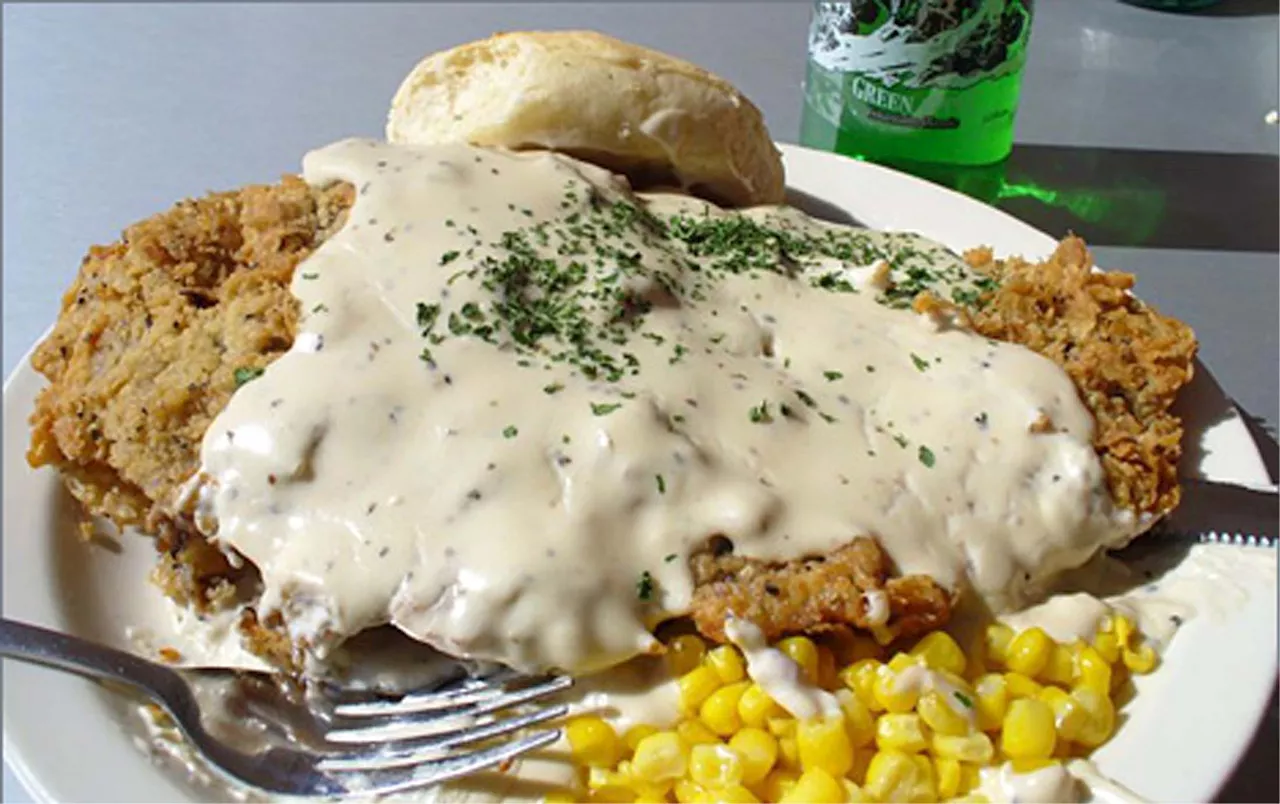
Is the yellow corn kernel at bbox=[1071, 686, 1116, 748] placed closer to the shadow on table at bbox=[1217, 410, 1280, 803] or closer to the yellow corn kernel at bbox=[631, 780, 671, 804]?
the shadow on table at bbox=[1217, 410, 1280, 803]

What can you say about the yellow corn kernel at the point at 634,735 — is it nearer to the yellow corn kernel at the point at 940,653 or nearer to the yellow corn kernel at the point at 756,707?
the yellow corn kernel at the point at 756,707

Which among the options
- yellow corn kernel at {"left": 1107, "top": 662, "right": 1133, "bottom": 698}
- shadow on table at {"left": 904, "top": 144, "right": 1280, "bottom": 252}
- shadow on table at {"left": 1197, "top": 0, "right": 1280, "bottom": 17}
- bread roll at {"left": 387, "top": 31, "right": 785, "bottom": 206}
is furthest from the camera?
shadow on table at {"left": 1197, "top": 0, "right": 1280, "bottom": 17}

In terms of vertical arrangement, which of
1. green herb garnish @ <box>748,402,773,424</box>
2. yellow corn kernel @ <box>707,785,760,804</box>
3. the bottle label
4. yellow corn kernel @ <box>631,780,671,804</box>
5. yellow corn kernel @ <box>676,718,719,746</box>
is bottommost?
yellow corn kernel @ <box>631,780,671,804</box>

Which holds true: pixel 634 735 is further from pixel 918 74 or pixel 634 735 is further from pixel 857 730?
pixel 918 74

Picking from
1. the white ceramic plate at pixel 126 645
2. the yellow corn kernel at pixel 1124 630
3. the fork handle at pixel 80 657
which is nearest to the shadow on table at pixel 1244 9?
the white ceramic plate at pixel 126 645

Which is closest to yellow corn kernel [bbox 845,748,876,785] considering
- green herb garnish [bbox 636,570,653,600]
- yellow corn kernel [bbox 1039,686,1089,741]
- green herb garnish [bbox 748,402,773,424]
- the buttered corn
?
the buttered corn

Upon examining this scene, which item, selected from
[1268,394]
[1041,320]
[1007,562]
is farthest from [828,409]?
[1268,394]

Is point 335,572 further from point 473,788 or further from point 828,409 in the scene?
point 828,409
